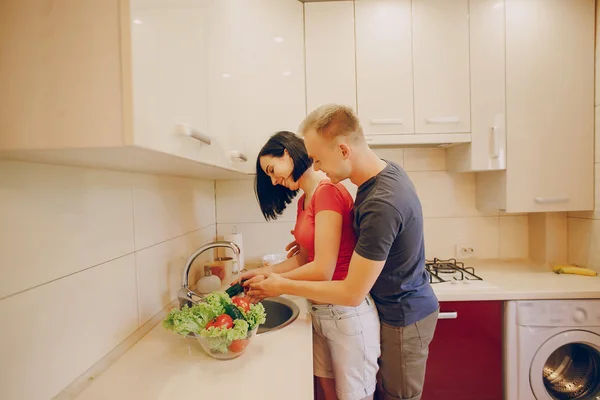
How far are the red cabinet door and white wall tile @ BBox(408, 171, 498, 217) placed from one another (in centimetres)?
63

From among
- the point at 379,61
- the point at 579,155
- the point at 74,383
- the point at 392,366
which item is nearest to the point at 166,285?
the point at 74,383

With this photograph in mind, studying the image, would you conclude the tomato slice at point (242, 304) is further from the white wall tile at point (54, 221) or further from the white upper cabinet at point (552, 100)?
the white upper cabinet at point (552, 100)

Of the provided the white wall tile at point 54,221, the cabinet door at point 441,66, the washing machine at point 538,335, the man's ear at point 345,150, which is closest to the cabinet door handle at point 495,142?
the cabinet door at point 441,66

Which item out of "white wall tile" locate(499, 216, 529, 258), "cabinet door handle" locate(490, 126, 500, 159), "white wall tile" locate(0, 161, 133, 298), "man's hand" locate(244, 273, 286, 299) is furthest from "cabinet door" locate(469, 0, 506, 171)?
"white wall tile" locate(0, 161, 133, 298)

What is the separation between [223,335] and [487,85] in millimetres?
1660

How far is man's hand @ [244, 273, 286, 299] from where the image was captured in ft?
3.52

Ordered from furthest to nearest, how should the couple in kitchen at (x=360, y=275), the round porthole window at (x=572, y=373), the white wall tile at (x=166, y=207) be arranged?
the round porthole window at (x=572, y=373) → the white wall tile at (x=166, y=207) → the couple in kitchen at (x=360, y=275)

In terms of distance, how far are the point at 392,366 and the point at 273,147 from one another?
89 centimetres

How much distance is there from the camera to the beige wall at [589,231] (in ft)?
5.36

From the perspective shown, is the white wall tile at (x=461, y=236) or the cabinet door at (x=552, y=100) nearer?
the cabinet door at (x=552, y=100)

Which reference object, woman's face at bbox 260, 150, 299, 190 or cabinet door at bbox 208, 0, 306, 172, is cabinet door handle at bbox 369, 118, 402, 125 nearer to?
cabinet door at bbox 208, 0, 306, 172

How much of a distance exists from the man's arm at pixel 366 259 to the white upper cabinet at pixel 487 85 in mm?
984

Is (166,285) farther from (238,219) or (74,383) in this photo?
(238,219)

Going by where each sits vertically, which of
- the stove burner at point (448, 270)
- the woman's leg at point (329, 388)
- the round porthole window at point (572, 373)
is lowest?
the round porthole window at point (572, 373)
